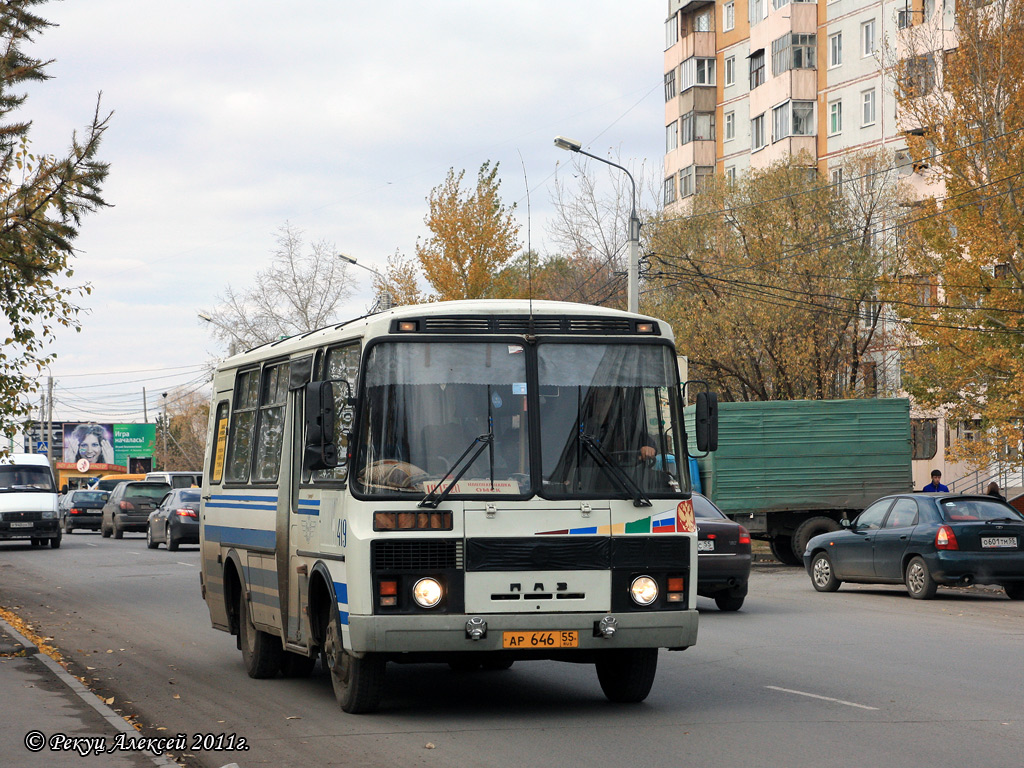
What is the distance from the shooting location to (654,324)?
395 inches

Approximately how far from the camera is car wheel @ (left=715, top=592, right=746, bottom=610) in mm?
18400

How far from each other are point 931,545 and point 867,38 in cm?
4099

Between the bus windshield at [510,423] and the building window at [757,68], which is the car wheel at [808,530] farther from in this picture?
the building window at [757,68]

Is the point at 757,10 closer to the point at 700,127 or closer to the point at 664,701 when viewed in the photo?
the point at 700,127

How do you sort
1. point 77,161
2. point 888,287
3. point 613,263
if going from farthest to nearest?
point 613,263 → point 888,287 → point 77,161

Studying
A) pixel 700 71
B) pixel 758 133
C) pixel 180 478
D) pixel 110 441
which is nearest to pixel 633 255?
pixel 180 478

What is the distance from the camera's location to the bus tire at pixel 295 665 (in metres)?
12.1

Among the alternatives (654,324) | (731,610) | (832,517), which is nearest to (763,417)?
(832,517)

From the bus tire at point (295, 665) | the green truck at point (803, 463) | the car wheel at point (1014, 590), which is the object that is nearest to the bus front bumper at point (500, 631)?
the bus tire at point (295, 665)

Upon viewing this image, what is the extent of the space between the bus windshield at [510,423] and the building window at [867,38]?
165 feet

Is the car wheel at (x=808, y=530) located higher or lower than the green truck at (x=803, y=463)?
lower

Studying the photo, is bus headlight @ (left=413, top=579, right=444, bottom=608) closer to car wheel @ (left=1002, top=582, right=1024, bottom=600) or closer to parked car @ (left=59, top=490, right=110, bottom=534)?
car wheel @ (left=1002, top=582, right=1024, bottom=600)

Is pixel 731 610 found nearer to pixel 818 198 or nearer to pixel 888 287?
pixel 888 287

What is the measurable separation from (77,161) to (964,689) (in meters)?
10.1
